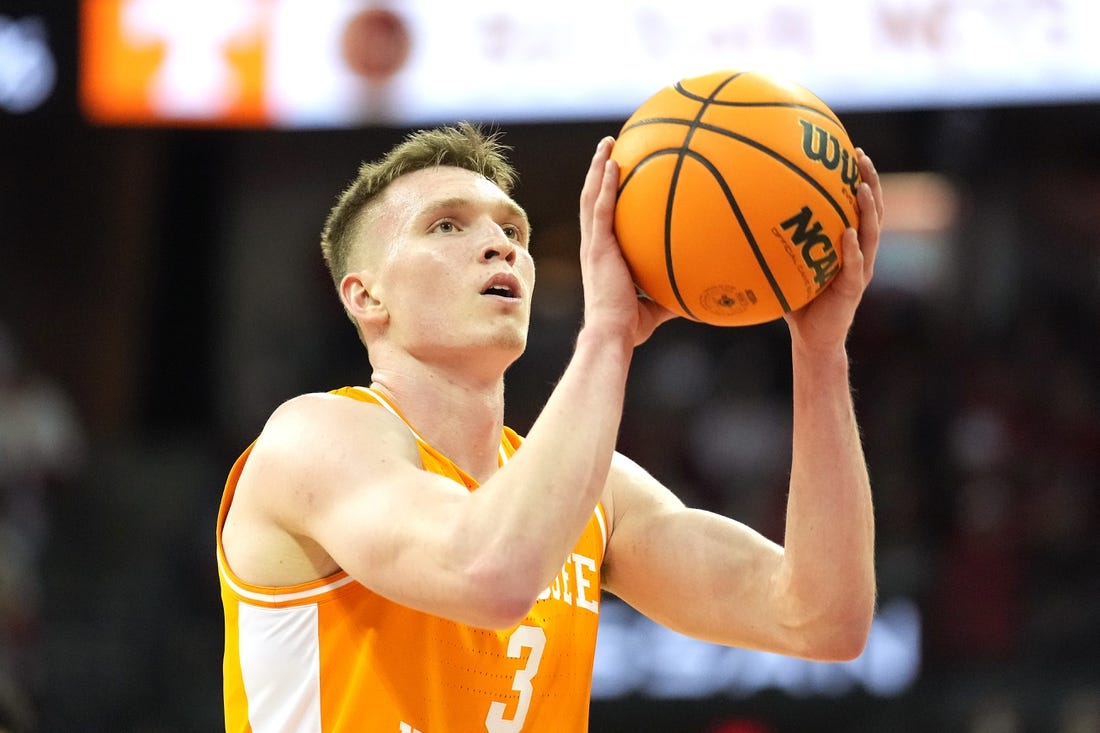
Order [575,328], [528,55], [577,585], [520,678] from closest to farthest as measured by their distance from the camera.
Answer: [520,678] < [577,585] < [528,55] < [575,328]

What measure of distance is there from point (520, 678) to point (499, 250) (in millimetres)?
1048

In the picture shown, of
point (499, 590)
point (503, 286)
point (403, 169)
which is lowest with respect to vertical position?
point (499, 590)

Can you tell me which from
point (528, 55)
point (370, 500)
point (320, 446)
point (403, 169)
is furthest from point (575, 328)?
point (370, 500)

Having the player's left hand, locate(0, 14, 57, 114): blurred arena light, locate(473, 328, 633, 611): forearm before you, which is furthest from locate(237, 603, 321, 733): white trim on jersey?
locate(0, 14, 57, 114): blurred arena light

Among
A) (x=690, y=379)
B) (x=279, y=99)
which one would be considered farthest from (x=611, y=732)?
(x=279, y=99)

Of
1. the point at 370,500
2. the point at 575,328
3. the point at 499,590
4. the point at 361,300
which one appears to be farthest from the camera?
the point at 575,328

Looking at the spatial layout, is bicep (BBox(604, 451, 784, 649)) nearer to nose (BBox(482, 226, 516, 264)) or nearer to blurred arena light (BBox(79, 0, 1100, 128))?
nose (BBox(482, 226, 516, 264))

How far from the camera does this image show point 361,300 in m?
3.81

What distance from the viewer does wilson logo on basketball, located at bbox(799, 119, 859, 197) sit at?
10.5 ft

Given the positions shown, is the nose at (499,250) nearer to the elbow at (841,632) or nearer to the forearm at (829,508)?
the forearm at (829,508)

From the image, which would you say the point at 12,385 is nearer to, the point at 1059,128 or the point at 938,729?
the point at 938,729

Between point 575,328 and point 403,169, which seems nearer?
point 403,169

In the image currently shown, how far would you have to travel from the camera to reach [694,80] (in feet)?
11.2

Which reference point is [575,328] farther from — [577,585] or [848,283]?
[848,283]
